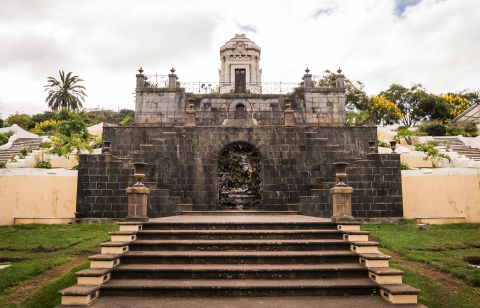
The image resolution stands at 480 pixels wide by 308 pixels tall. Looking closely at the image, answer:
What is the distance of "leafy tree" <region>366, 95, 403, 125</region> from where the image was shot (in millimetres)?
34531

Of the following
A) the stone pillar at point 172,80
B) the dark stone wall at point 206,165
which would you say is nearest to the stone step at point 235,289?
the dark stone wall at point 206,165

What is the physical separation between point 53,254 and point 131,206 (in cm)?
282

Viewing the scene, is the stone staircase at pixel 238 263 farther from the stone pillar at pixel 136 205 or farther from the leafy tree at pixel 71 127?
the leafy tree at pixel 71 127

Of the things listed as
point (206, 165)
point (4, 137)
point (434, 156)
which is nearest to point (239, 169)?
point (206, 165)

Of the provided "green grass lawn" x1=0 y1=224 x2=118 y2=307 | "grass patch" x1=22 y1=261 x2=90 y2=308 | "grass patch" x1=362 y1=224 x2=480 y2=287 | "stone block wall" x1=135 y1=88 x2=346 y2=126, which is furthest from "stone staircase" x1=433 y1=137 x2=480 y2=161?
"grass patch" x1=22 y1=261 x2=90 y2=308

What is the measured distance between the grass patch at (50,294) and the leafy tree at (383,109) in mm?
34013

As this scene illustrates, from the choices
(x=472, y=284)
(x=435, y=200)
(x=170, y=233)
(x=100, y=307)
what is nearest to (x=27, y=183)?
(x=170, y=233)

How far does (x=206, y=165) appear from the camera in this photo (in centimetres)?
1338

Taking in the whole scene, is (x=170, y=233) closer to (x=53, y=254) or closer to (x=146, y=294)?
(x=146, y=294)

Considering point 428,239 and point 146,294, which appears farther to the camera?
point 428,239

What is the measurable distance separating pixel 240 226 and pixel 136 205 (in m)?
2.79

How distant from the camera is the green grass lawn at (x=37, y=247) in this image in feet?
21.4

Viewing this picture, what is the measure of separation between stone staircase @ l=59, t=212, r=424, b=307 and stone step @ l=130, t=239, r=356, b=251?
18 millimetres

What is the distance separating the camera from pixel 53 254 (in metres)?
8.22
